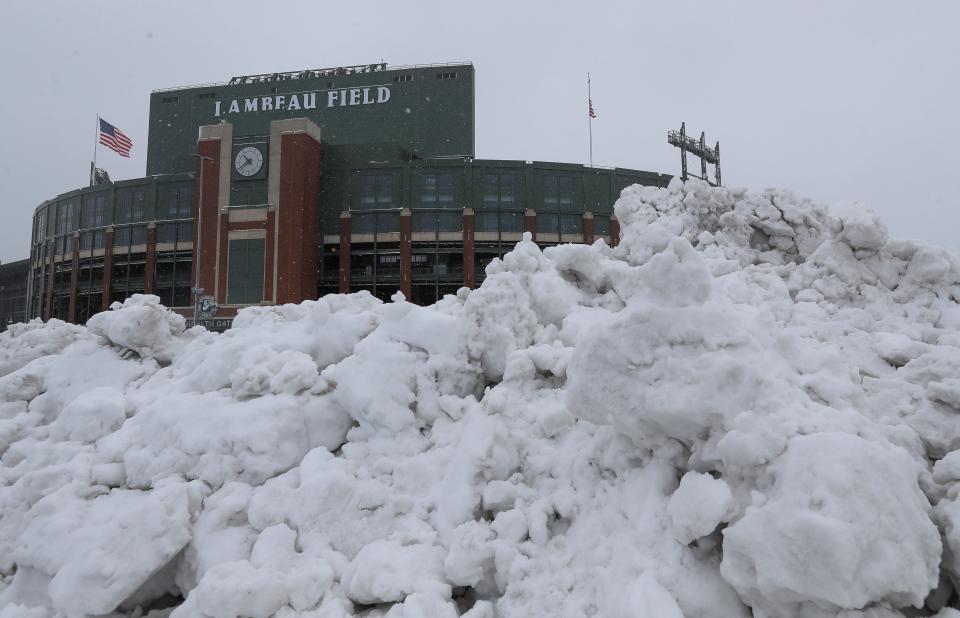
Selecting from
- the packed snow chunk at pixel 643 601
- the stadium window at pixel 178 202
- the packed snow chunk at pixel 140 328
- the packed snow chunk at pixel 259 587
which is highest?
the stadium window at pixel 178 202

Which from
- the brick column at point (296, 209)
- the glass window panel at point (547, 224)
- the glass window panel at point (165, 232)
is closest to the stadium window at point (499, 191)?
the glass window panel at point (547, 224)

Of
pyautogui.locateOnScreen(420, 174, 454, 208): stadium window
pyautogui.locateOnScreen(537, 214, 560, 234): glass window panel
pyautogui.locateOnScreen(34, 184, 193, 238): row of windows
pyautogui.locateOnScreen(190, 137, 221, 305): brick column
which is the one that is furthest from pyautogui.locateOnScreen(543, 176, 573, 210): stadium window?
pyautogui.locateOnScreen(34, 184, 193, 238): row of windows

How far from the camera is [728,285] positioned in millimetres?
6422

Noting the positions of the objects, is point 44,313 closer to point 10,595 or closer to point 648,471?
point 10,595

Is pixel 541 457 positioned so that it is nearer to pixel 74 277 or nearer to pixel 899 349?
pixel 899 349

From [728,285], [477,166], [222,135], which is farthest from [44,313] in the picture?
[728,285]

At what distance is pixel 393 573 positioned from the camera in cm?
376

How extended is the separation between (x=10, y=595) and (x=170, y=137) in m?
50.3

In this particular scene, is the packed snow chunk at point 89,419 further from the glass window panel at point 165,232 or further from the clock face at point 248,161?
the glass window panel at point 165,232

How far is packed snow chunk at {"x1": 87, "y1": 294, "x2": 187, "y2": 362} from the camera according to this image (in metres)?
7.52

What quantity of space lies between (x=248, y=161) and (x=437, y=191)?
12.5 meters

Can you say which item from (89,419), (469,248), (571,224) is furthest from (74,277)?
(89,419)

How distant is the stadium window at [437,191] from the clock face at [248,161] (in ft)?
35.5

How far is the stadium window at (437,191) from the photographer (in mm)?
37781
